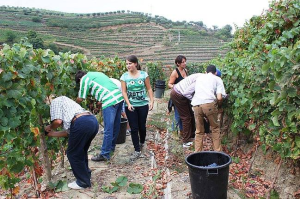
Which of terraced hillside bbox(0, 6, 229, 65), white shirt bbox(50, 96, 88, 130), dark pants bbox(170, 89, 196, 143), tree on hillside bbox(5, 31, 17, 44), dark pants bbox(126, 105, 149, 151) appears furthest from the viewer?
terraced hillside bbox(0, 6, 229, 65)

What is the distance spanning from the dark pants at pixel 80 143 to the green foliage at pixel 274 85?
2.01 m

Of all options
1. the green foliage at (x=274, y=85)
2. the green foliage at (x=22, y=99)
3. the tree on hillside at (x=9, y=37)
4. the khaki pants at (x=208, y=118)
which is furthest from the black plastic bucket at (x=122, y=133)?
the tree on hillside at (x=9, y=37)

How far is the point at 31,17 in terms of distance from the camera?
5356cm

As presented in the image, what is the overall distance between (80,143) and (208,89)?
2.06 m

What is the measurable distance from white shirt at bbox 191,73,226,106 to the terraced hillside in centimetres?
2772

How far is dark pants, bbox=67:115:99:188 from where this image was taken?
3.19m

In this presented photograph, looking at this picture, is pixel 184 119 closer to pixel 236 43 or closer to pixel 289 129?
pixel 289 129

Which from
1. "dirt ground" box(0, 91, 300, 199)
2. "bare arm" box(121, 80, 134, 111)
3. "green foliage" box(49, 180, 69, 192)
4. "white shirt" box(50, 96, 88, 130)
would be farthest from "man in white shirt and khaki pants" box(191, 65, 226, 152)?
"green foliage" box(49, 180, 69, 192)

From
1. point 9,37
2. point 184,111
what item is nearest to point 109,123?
point 184,111

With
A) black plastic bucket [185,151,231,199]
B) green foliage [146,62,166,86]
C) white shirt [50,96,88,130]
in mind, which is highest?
white shirt [50,96,88,130]

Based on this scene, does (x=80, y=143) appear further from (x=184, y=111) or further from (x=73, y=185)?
(x=184, y=111)

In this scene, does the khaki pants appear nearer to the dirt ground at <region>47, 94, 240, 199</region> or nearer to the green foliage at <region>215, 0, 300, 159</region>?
the green foliage at <region>215, 0, 300, 159</region>

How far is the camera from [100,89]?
13.1 feet

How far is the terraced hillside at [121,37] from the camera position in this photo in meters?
36.7
